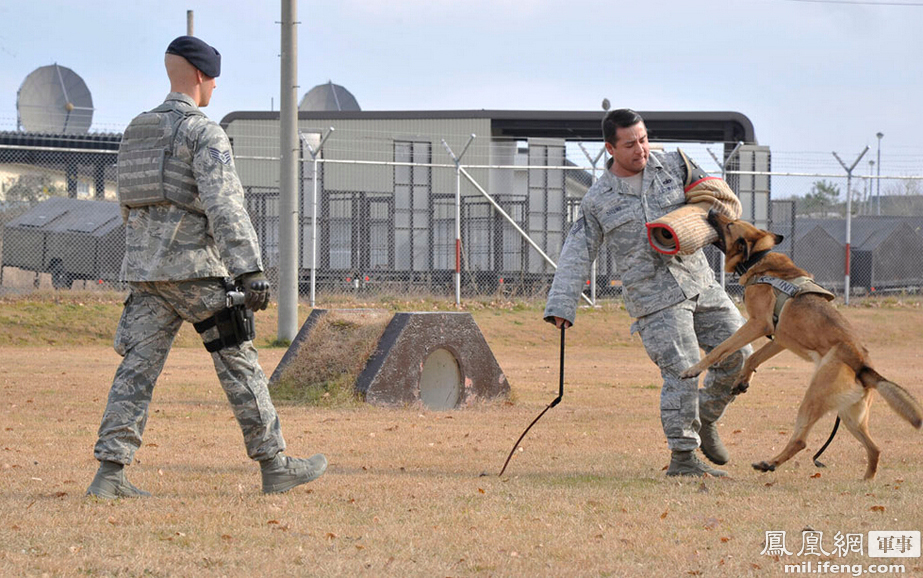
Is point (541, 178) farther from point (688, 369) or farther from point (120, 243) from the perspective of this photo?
point (688, 369)

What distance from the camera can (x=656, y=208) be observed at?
17.9 ft

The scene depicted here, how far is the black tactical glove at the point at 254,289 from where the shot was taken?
424cm

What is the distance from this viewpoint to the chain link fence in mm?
17750

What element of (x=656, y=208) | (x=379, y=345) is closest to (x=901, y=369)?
(x=379, y=345)

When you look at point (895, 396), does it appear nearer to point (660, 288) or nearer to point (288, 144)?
point (660, 288)

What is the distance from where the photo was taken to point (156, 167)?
14.6ft

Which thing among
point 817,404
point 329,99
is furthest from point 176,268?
point 329,99

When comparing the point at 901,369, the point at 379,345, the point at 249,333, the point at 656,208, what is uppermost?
the point at 656,208

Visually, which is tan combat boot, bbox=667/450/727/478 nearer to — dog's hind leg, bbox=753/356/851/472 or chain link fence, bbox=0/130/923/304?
dog's hind leg, bbox=753/356/851/472

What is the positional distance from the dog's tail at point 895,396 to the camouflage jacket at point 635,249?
0.96 meters

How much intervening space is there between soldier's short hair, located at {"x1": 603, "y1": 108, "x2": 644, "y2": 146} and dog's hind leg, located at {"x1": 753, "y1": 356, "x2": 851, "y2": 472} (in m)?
1.62

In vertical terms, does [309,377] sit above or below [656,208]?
below

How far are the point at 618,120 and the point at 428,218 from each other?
14544 mm

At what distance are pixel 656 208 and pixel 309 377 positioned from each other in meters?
4.21
